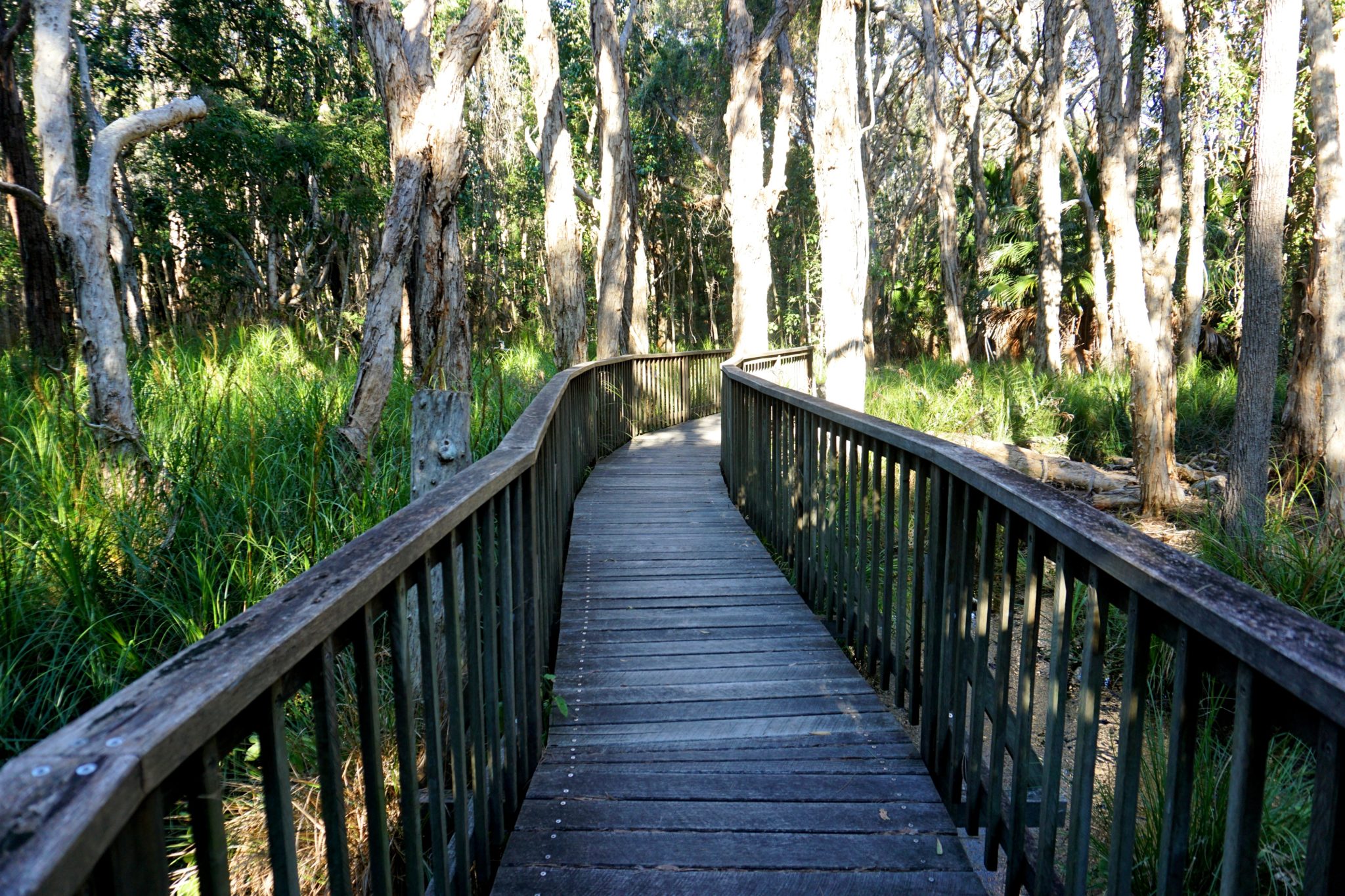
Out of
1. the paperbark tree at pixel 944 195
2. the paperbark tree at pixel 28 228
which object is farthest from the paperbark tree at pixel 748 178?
the paperbark tree at pixel 28 228

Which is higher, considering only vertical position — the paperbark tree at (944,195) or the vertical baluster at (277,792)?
the paperbark tree at (944,195)

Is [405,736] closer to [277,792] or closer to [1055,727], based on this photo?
[277,792]

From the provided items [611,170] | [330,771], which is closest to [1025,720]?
[330,771]

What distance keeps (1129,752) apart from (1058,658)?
0.33 metres

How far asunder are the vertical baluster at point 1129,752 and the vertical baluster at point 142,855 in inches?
Answer: 61.4

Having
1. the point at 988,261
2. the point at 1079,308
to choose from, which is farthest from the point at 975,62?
A: the point at 1079,308

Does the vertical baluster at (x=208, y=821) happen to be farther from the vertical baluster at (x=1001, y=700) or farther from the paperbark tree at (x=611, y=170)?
the paperbark tree at (x=611, y=170)

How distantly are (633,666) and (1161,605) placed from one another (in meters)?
2.86

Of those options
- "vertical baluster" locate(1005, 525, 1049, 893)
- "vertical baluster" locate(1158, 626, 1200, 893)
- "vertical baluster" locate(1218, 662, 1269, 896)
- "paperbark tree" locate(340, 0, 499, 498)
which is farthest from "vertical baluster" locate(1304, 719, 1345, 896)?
"paperbark tree" locate(340, 0, 499, 498)

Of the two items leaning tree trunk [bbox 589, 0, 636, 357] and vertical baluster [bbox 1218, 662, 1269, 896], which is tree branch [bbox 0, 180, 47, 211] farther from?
leaning tree trunk [bbox 589, 0, 636, 357]

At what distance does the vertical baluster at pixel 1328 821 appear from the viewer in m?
1.11

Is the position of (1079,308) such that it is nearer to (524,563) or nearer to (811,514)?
(811,514)

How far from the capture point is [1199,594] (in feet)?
4.61

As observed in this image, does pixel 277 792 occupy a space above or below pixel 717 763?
above
